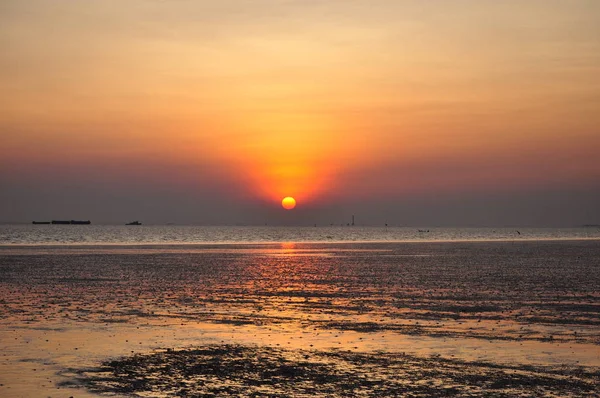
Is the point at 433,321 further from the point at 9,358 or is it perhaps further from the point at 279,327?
the point at 9,358

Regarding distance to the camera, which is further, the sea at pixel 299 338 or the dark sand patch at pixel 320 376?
the sea at pixel 299 338

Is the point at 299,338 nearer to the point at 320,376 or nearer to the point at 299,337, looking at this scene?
the point at 299,337

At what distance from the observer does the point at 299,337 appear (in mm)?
26531

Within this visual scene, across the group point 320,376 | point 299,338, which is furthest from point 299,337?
point 320,376

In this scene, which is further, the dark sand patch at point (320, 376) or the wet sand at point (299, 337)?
the wet sand at point (299, 337)

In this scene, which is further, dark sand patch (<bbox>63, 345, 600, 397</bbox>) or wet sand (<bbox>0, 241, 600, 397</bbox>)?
wet sand (<bbox>0, 241, 600, 397</bbox>)

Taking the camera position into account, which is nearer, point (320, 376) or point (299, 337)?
point (320, 376)

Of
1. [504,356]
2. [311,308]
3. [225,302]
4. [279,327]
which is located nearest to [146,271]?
[225,302]

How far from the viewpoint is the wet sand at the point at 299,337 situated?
1914 centimetres

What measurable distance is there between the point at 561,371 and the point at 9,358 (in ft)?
55.8

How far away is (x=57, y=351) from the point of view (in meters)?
23.7

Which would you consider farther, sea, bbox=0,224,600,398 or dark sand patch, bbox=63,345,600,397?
sea, bbox=0,224,600,398

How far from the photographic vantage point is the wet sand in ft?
62.8

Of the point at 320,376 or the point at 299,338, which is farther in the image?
the point at 299,338
